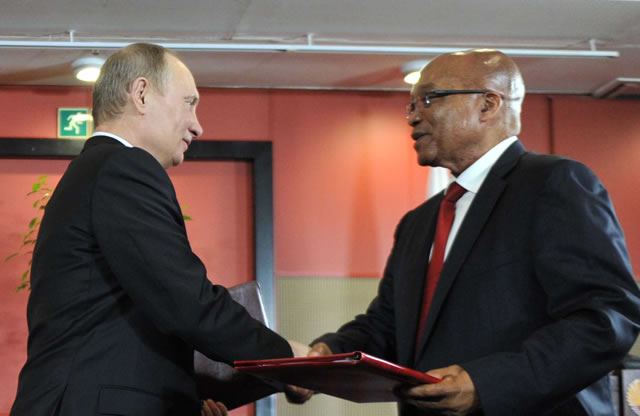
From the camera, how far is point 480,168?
6.82 ft

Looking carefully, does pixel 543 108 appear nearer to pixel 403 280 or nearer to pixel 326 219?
pixel 326 219

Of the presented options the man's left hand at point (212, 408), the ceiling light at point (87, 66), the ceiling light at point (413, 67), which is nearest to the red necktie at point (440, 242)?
the man's left hand at point (212, 408)

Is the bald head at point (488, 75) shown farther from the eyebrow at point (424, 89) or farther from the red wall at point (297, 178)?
the red wall at point (297, 178)

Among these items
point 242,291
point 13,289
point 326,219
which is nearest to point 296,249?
point 326,219

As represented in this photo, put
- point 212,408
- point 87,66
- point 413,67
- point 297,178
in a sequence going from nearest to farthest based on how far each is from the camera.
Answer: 1. point 212,408
2. point 87,66
3. point 413,67
4. point 297,178

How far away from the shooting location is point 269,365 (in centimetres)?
156

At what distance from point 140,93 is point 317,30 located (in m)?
2.74

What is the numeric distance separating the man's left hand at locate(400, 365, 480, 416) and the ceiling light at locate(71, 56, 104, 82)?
375 cm

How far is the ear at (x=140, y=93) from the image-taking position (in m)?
2.04

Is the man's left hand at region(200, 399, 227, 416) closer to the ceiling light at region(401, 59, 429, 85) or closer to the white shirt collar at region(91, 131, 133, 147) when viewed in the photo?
the white shirt collar at region(91, 131, 133, 147)

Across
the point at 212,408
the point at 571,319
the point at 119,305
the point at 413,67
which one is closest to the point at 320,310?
the point at 413,67

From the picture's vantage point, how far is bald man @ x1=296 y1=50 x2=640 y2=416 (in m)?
1.63

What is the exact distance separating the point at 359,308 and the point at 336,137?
115cm

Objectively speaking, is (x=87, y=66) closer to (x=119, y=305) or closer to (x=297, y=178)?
(x=297, y=178)
